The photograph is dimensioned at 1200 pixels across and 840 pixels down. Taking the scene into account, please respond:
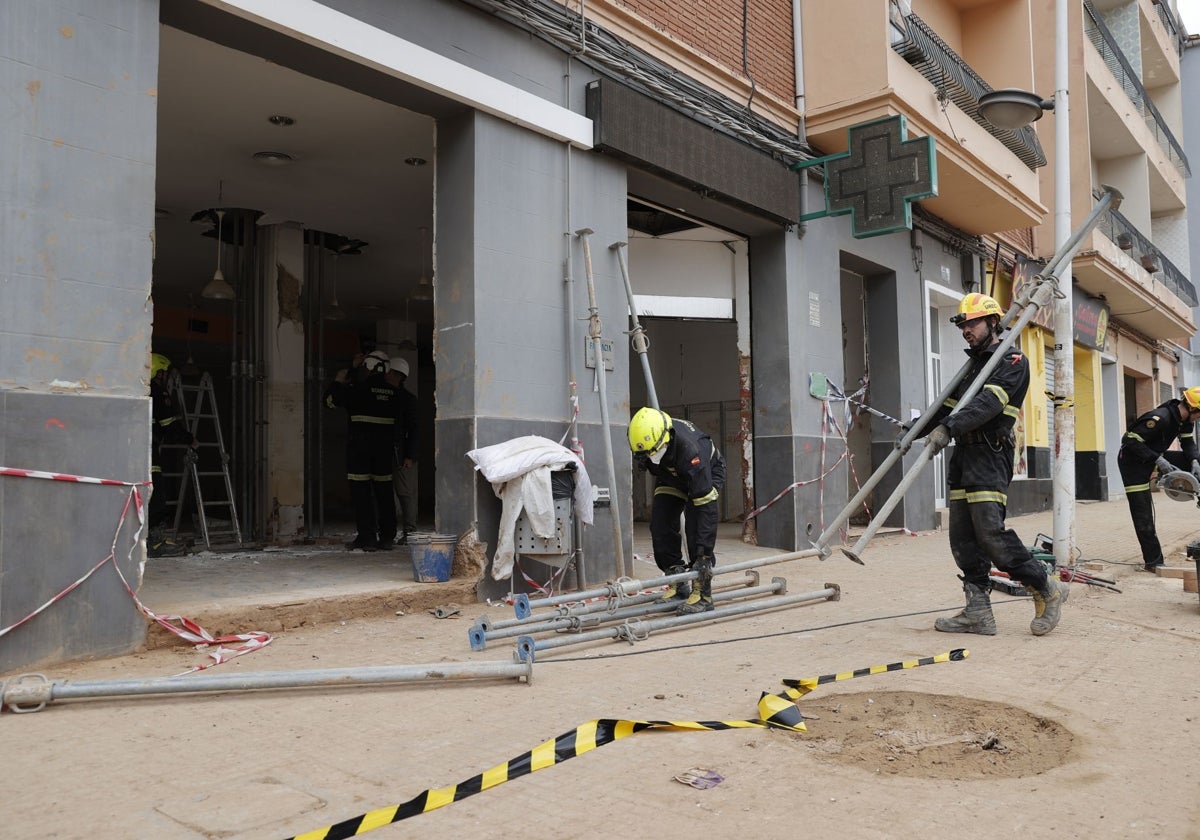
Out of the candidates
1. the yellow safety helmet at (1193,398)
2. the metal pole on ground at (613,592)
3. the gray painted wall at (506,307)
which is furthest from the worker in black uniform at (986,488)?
the yellow safety helmet at (1193,398)

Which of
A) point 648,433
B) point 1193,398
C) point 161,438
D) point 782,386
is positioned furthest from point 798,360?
point 161,438

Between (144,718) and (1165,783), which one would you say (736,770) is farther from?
(144,718)

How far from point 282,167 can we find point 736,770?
789 cm

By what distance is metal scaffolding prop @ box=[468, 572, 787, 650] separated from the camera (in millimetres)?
5223

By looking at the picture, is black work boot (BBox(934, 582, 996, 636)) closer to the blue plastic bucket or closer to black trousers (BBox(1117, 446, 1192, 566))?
the blue plastic bucket

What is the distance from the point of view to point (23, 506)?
4.39 metres

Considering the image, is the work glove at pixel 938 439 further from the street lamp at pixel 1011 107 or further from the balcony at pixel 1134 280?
the balcony at pixel 1134 280

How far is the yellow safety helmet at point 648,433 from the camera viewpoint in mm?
5719

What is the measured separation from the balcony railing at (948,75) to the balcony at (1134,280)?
13.6ft

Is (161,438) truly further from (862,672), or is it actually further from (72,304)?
(862,672)

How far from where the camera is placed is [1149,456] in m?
8.25

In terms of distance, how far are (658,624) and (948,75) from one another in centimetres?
890

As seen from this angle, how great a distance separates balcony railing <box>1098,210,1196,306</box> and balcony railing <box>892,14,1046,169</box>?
17.3ft

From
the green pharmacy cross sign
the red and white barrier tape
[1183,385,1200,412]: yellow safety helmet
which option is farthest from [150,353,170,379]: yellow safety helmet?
[1183,385,1200,412]: yellow safety helmet
